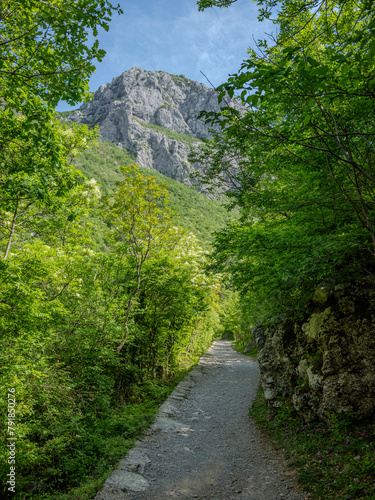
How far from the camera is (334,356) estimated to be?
5.16 m

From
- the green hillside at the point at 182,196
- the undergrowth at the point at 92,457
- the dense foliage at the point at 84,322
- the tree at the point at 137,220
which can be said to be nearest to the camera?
the undergrowth at the point at 92,457

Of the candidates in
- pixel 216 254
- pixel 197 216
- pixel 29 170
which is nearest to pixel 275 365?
pixel 216 254

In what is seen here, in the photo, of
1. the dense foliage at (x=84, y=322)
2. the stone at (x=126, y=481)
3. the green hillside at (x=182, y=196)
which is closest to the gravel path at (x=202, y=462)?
the stone at (x=126, y=481)

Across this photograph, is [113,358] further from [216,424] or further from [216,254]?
[216,254]

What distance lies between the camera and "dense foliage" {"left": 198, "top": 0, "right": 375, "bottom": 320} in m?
2.22

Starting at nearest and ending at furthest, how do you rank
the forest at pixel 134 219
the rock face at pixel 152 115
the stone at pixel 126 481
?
1. the forest at pixel 134 219
2. the stone at pixel 126 481
3. the rock face at pixel 152 115

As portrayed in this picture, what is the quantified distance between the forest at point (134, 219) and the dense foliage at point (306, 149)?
0.12 feet

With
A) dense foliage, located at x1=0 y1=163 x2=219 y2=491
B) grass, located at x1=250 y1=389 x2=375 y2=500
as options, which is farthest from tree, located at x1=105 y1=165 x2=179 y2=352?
grass, located at x1=250 y1=389 x2=375 y2=500

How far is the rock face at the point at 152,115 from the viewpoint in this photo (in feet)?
409

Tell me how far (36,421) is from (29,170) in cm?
521

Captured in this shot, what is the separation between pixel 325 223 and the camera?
5082mm

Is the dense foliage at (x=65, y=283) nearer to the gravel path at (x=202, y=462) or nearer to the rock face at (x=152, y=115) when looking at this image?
the gravel path at (x=202, y=462)

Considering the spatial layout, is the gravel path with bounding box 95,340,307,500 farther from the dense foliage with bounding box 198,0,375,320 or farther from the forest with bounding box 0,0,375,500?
the dense foliage with bounding box 198,0,375,320

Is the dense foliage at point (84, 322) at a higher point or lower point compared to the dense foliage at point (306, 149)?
lower
